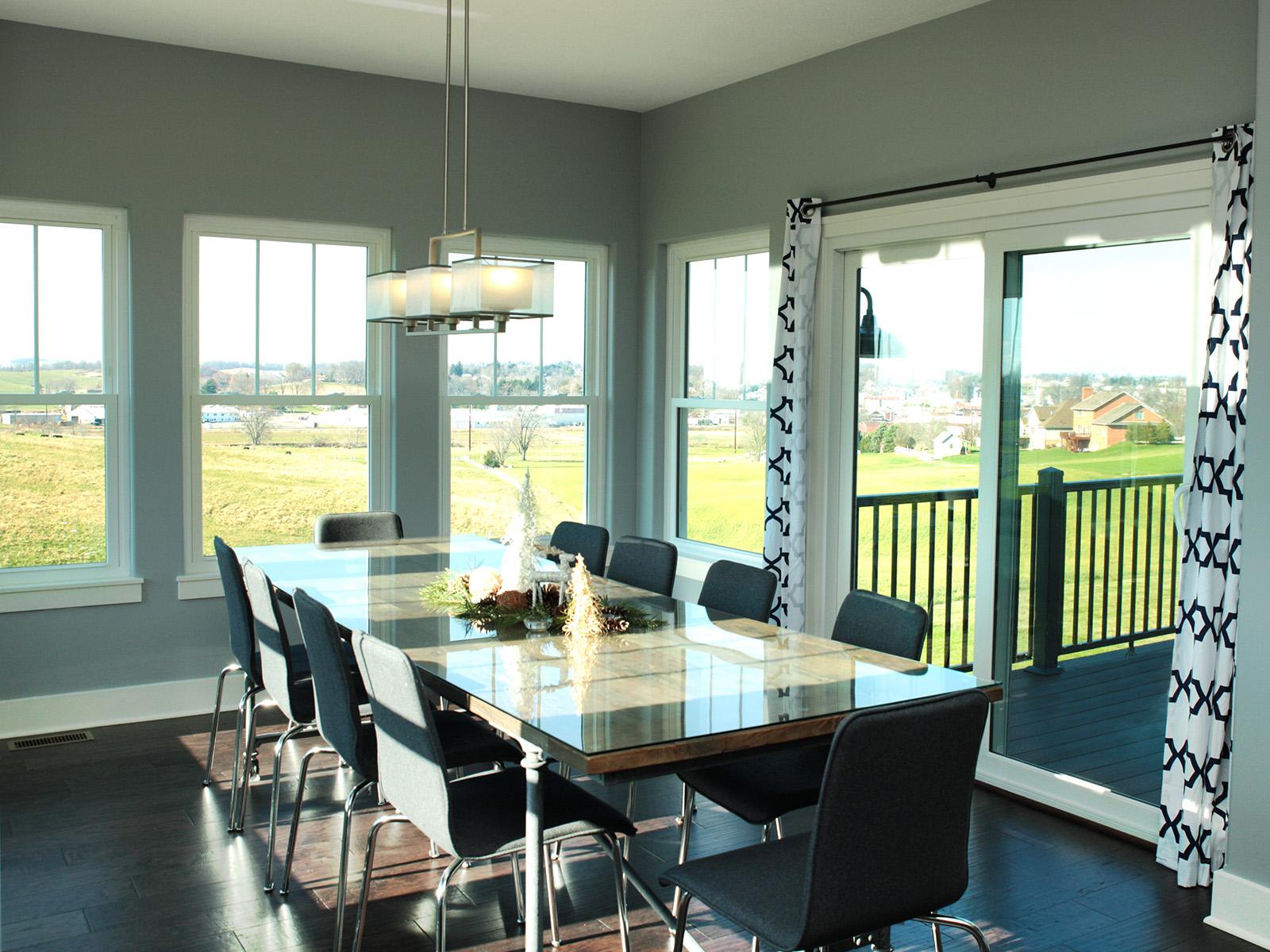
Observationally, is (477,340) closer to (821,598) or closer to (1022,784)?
(821,598)

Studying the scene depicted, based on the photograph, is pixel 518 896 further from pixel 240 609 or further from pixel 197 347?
pixel 197 347

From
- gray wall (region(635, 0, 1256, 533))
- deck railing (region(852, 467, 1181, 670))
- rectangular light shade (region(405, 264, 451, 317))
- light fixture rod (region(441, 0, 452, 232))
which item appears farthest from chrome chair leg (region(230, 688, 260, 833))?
gray wall (region(635, 0, 1256, 533))

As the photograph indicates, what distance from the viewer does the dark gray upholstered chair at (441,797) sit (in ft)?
8.39

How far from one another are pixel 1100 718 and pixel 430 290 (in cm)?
280

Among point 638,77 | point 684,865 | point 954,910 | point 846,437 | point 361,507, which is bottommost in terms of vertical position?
point 954,910

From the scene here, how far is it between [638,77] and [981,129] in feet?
6.35

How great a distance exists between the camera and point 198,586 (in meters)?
5.52

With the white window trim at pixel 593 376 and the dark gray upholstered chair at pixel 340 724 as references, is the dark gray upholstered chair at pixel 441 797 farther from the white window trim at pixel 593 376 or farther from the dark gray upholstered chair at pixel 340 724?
the white window trim at pixel 593 376

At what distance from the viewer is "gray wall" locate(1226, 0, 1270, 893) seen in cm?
332

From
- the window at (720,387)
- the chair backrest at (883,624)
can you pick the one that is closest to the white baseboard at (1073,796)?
the chair backrest at (883,624)

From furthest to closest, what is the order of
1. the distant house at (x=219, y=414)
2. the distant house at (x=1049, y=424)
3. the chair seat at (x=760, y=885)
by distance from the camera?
1. the distant house at (x=219, y=414)
2. the distant house at (x=1049, y=424)
3. the chair seat at (x=760, y=885)

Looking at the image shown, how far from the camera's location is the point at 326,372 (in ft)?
19.3

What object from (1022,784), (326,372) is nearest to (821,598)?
(1022,784)

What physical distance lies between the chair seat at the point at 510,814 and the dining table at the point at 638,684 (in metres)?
0.09
